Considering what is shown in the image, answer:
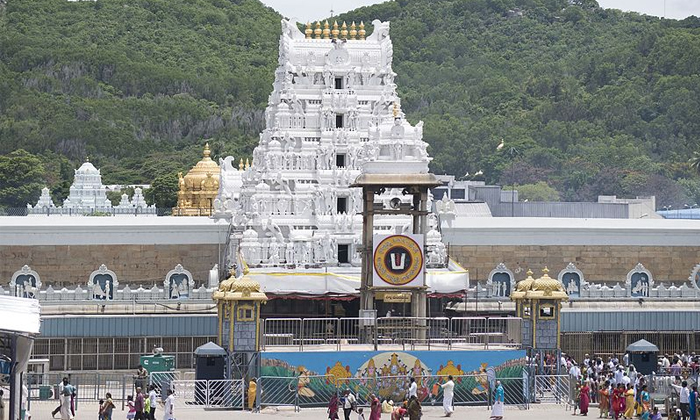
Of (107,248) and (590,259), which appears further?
(590,259)

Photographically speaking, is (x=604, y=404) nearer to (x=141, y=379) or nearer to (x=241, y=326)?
(x=241, y=326)

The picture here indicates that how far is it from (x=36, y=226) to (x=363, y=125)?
40.8 feet

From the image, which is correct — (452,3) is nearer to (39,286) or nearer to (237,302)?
(39,286)

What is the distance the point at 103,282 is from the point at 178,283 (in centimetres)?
274

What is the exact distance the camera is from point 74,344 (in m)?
56.7

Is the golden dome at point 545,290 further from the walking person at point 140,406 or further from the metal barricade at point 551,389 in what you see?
the walking person at point 140,406

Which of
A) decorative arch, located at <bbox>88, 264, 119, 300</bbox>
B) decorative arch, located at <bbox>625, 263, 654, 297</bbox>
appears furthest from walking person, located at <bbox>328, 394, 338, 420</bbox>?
decorative arch, located at <bbox>625, 263, 654, 297</bbox>

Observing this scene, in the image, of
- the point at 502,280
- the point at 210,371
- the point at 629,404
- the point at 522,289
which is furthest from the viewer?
the point at 502,280

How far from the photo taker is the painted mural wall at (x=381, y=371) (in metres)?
47.0

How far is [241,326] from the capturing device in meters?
47.0

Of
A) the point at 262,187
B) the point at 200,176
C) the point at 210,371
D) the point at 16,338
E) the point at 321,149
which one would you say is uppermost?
the point at 200,176

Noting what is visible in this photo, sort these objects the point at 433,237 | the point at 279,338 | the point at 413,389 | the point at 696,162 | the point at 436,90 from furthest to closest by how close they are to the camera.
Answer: the point at 436,90 < the point at 696,162 < the point at 433,237 < the point at 279,338 < the point at 413,389

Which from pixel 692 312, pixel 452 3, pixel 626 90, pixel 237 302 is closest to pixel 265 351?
pixel 237 302

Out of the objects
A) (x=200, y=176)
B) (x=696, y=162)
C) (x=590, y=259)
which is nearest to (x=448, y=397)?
(x=590, y=259)
